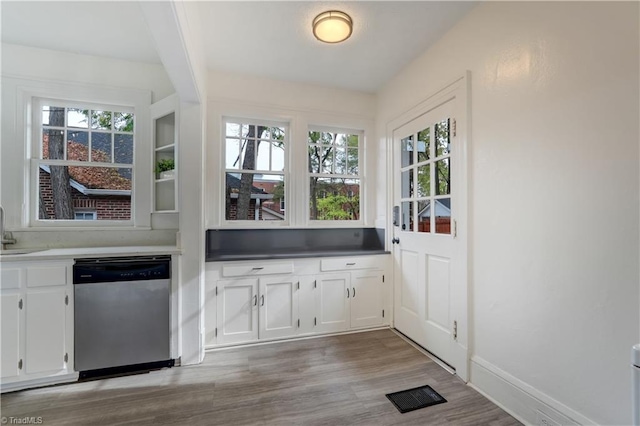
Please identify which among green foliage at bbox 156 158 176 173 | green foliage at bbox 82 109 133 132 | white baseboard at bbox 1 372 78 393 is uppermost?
green foliage at bbox 82 109 133 132

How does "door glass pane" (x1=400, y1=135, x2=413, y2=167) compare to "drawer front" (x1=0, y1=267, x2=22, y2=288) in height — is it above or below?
above

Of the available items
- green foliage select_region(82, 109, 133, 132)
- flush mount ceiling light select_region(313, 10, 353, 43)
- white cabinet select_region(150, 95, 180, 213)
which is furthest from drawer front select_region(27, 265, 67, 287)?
flush mount ceiling light select_region(313, 10, 353, 43)

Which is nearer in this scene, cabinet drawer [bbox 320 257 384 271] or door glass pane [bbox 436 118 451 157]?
door glass pane [bbox 436 118 451 157]

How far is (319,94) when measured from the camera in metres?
3.27

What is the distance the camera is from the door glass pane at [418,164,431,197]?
2549 mm

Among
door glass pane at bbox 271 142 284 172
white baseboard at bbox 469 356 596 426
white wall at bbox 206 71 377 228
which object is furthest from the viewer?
door glass pane at bbox 271 142 284 172

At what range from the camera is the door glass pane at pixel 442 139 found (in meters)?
2.32

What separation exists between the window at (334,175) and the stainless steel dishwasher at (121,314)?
1756 mm

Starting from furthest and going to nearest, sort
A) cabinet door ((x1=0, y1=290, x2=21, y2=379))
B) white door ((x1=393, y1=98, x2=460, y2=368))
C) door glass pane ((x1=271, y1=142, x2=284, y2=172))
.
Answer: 1. door glass pane ((x1=271, y1=142, x2=284, y2=172))
2. white door ((x1=393, y1=98, x2=460, y2=368))
3. cabinet door ((x1=0, y1=290, x2=21, y2=379))

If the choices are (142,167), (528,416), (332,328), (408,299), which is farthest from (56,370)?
(528,416)

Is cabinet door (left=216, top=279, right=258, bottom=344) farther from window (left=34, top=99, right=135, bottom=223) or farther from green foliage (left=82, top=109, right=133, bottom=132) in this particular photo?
green foliage (left=82, top=109, right=133, bottom=132)

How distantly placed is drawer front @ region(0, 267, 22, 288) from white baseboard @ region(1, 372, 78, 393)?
0.69 metres

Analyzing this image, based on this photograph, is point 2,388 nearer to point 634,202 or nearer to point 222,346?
point 222,346

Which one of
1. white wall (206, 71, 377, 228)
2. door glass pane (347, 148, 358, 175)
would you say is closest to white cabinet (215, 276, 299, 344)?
white wall (206, 71, 377, 228)
